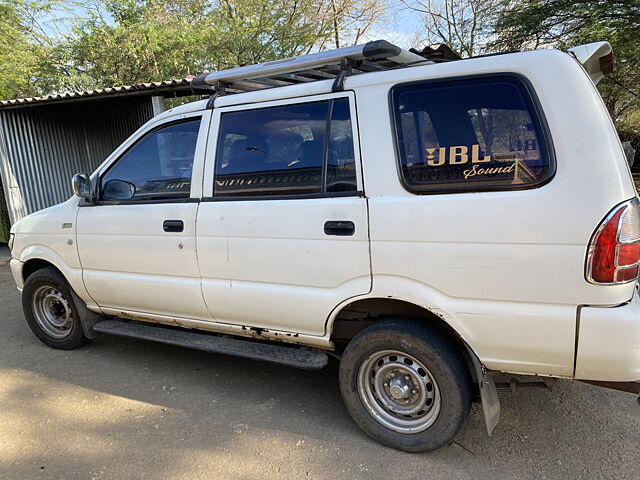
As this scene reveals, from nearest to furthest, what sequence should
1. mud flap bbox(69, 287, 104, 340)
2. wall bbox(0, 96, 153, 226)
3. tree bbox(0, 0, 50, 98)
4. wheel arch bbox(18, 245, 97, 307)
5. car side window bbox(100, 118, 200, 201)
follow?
1. car side window bbox(100, 118, 200, 201)
2. wheel arch bbox(18, 245, 97, 307)
3. mud flap bbox(69, 287, 104, 340)
4. wall bbox(0, 96, 153, 226)
5. tree bbox(0, 0, 50, 98)

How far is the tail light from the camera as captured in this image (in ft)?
6.54

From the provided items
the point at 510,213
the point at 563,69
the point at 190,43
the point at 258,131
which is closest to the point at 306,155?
the point at 258,131

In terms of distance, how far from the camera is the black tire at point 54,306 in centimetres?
403

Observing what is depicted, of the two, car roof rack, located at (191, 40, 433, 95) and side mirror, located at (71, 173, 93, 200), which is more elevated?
car roof rack, located at (191, 40, 433, 95)

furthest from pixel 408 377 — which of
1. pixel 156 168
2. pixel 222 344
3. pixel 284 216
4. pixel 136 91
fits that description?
pixel 136 91

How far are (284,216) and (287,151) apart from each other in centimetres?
47

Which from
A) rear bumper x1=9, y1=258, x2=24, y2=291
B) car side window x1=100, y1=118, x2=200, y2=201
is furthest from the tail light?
rear bumper x1=9, y1=258, x2=24, y2=291

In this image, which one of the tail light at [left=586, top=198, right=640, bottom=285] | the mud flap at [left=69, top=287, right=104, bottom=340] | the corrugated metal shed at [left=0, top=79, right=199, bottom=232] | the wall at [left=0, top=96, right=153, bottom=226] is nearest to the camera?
the tail light at [left=586, top=198, right=640, bottom=285]

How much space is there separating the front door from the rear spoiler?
2322mm

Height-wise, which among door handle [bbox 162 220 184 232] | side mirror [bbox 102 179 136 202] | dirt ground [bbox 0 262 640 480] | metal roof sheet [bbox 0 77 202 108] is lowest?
dirt ground [bbox 0 262 640 480]

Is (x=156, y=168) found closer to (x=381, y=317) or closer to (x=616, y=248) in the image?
(x=381, y=317)

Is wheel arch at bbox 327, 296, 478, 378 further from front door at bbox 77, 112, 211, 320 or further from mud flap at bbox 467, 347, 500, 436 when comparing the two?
front door at bbox 77, 112, 211, 320

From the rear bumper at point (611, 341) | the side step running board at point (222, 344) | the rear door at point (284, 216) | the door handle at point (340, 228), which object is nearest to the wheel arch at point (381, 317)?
the rear door at point (284, 216)

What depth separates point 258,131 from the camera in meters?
3.04
